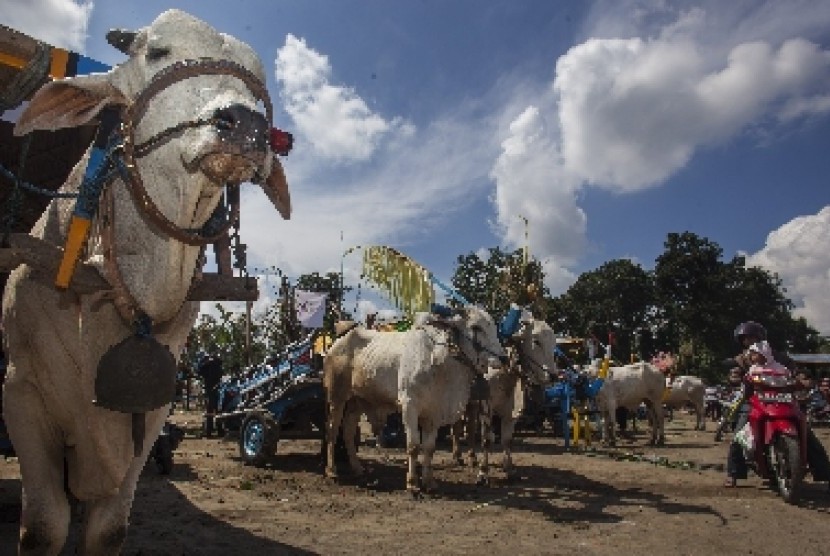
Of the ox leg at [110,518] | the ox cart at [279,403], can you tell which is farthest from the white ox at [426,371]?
the ox leg at [110,518]

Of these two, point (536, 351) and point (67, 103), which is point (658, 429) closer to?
point (536, 351)

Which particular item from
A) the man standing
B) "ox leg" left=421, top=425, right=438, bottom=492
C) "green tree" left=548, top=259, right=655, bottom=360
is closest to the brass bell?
"ox leg" left=421, top=425, right=438, bottom=492

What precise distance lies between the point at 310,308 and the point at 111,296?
34.6 feet

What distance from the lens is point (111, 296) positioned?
256cm

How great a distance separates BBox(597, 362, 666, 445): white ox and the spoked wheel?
846 cm

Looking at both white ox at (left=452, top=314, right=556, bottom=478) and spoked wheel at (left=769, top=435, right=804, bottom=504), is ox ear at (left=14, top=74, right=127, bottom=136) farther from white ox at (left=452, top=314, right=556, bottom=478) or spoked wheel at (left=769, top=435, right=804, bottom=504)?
spoked wheel at (left=769, top=435, right=804, bottom=504)

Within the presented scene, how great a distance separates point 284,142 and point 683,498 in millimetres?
7946

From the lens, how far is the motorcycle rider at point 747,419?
825 centimetres

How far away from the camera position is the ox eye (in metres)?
2.56

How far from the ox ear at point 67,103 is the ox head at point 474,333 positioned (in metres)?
6.56

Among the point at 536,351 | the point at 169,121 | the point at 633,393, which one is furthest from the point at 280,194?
the point at 633,393

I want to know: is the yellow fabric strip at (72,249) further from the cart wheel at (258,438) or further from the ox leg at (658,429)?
the ox leg at (658,429)

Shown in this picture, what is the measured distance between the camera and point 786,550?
5750mm

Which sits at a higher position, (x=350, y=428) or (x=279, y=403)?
(x=279, y=403)
